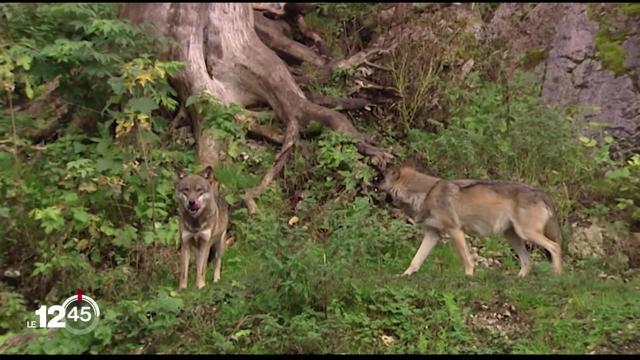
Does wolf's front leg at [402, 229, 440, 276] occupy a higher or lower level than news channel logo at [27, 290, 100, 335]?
higher

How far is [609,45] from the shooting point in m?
15.1

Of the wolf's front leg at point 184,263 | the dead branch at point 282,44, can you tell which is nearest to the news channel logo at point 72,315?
the wolf's front leg at point 184,263

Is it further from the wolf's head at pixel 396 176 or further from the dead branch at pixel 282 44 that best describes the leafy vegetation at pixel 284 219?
the dead branch at pixel 282 44

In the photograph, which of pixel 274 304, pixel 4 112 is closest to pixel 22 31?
pixel 4 112

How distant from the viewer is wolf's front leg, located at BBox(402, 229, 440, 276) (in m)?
10.2

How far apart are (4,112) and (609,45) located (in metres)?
10.3

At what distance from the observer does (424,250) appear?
10344 mm

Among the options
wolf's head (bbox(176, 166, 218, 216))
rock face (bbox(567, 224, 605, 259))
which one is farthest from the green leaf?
rock face (bbox(567, 224, 605, 259))

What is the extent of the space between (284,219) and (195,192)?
7.28 feet

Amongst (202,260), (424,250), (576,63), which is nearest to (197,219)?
(202,260)

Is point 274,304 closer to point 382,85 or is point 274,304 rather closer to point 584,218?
point 584,218

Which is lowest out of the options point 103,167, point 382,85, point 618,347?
point 618,347

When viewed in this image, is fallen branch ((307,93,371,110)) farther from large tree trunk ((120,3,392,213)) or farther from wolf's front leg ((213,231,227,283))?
wolf's front leg ((213,231,227,283))

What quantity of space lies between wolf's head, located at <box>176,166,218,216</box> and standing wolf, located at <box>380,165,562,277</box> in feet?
8.35
